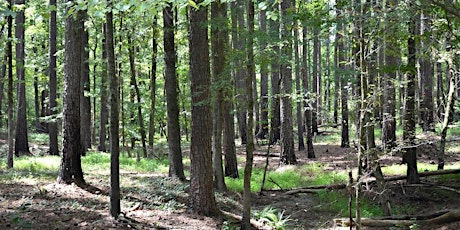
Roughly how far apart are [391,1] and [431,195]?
546 cm

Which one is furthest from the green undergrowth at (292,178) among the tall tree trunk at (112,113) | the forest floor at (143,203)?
the tall tree trunk at (112,113)

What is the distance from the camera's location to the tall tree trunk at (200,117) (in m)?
8.66

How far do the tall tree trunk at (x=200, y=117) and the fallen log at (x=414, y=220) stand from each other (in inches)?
112

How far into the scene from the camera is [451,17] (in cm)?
806

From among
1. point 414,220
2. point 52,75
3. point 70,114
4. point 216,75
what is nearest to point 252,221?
point 414,220

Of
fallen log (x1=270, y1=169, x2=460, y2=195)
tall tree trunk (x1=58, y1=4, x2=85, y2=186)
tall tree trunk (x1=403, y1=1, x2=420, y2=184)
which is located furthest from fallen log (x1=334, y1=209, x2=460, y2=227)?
tall tree trunk (x1=58, y1=4, x2=85, y2=186)

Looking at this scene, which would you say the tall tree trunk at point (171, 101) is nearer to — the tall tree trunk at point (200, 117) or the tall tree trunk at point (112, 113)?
the tall tree trunk at point (200, 117)

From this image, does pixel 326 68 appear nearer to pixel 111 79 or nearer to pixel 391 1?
pixel 391 1

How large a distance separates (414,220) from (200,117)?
496 cm

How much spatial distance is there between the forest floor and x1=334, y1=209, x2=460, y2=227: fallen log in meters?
0.21

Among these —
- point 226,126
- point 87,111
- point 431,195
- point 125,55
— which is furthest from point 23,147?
point 431,195

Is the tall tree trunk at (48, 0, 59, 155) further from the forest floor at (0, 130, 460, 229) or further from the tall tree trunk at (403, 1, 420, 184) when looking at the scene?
the tall tree trunk at (403, 1, 420, 184)

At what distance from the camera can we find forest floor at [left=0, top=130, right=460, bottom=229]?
747 centimetres

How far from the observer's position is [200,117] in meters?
8.73
